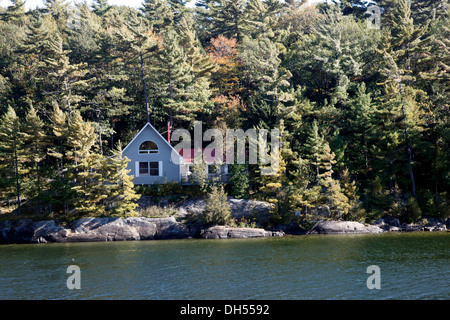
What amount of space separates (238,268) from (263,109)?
72.2 feet

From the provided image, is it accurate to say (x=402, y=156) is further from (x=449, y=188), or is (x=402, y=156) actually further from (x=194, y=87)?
(x=194, y=87)

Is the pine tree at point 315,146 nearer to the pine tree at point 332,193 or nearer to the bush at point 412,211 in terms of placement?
the pine tree at point 332,193

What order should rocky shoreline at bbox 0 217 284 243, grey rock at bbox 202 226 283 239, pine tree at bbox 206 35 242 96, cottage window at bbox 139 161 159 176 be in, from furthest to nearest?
pine tree at bbox 206 35 242 96
cottage window at bbox 139 161 159 176
rocky shoreline at bbox 0 217 284 243
grey rock at bbox 202 226 283 239

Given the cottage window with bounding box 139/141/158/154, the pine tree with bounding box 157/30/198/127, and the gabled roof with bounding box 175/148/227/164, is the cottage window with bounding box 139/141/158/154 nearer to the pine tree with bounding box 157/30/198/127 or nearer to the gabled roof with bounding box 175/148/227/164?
the gabled roof with bounding box 175/148/227/164

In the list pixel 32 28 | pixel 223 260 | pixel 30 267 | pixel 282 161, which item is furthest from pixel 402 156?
pixel 32 28

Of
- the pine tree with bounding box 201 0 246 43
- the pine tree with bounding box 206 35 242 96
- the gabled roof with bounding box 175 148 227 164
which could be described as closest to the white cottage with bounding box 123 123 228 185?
the gabled roof with bounding box 175 148 227 164

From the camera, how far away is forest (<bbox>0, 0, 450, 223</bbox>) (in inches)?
1479

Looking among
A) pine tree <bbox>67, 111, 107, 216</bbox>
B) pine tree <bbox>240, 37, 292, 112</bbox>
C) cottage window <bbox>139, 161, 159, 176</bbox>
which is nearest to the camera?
pine tree <bbox>67, 111, 107, 216</bbox>

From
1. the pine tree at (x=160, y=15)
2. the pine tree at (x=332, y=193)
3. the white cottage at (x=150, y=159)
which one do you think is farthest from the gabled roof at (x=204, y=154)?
the pine tree at (x=160, y=15)

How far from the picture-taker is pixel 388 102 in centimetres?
3762

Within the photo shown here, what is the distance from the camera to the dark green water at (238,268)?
18656mm

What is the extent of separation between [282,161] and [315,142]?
340cm

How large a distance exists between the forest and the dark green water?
247 inches

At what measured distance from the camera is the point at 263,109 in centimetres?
Result: 4206
